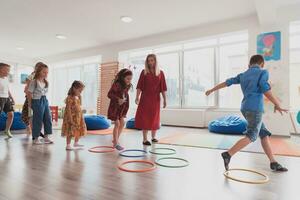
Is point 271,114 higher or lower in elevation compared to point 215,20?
lower

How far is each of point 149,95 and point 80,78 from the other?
281 inches

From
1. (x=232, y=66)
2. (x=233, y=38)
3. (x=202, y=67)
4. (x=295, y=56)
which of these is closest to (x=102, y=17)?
(x=202, y=67)

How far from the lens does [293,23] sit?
471 centimetres

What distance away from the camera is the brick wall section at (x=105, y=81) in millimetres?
7534

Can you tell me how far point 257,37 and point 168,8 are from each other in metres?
2.05

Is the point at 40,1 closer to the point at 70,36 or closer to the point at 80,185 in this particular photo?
the point at 70,36

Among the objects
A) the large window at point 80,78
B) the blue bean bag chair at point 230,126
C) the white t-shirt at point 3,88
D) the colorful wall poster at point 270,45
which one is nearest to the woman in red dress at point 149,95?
the blue bean bag chair at point 230,126

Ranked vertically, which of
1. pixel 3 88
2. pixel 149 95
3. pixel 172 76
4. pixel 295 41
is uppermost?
pixel 295 41

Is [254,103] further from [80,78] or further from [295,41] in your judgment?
[80,78]

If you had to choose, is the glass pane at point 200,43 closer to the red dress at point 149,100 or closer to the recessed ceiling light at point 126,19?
the recessed ceiling light at point 126,19

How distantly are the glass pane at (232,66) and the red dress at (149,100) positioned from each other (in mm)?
3304

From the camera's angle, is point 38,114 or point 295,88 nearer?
point 38,114

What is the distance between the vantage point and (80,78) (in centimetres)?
981

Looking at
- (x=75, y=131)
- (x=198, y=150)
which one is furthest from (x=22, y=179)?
(x=198, y=150)
